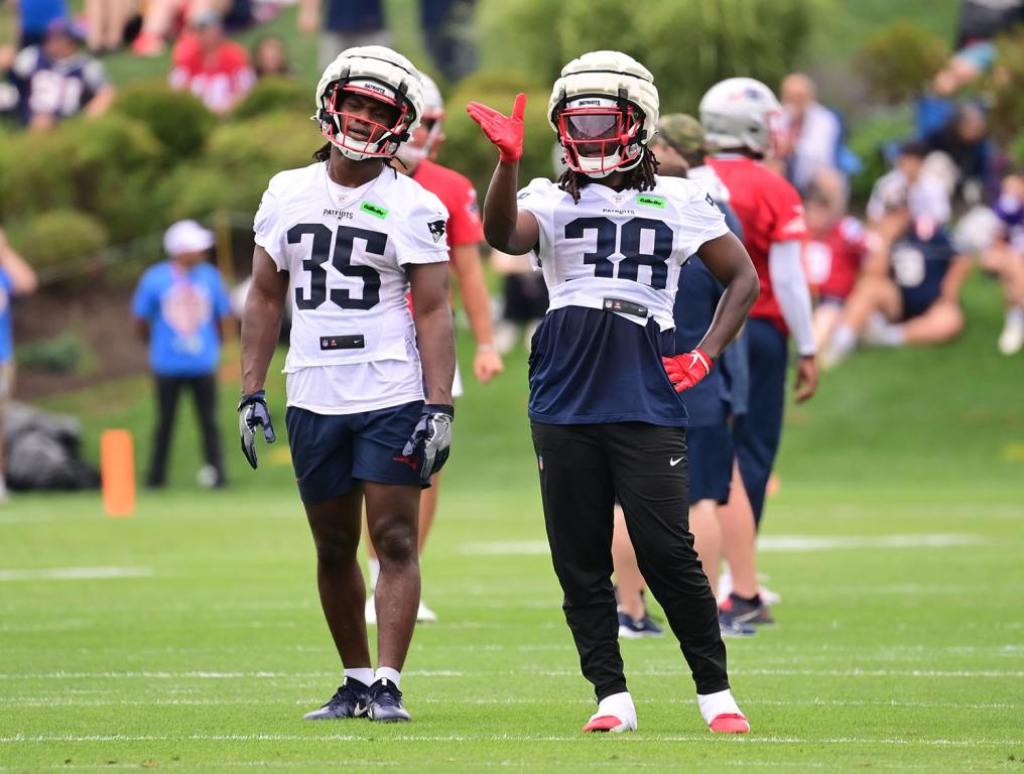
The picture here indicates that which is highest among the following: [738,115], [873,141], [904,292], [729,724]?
[873,141]

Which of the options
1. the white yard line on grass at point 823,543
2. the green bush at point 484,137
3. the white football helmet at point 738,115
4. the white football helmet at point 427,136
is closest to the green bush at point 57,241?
the green bush at point 484,137

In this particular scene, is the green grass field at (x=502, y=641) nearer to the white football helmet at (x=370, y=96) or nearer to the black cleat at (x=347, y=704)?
the black cleat at (x=347, y=704)

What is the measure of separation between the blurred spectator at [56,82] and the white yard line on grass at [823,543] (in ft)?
48.8

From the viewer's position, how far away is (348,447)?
755cm

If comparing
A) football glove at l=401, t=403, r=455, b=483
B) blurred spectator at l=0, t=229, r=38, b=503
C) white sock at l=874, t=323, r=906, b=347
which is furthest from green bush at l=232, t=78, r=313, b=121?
football glove at l=401, t=403, r=455, b=483

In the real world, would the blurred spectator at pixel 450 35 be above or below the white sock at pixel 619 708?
above

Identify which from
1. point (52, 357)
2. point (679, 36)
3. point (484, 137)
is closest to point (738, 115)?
point (679, 36)

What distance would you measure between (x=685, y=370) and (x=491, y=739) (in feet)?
4.39

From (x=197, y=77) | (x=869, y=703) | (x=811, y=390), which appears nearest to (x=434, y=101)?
(x=811, y=390)

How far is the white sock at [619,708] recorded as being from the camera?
7.19m

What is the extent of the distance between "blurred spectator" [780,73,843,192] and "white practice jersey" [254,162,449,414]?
1616 centimetres

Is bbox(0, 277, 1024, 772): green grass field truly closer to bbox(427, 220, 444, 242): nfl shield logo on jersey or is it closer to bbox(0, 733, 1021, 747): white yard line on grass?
bbox(0, 733, 1021, 747): white yard line on grass

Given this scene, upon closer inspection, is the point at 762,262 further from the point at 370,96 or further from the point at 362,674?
the point at 362,674

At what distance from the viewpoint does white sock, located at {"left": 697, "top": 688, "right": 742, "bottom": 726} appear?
7.14 meters
